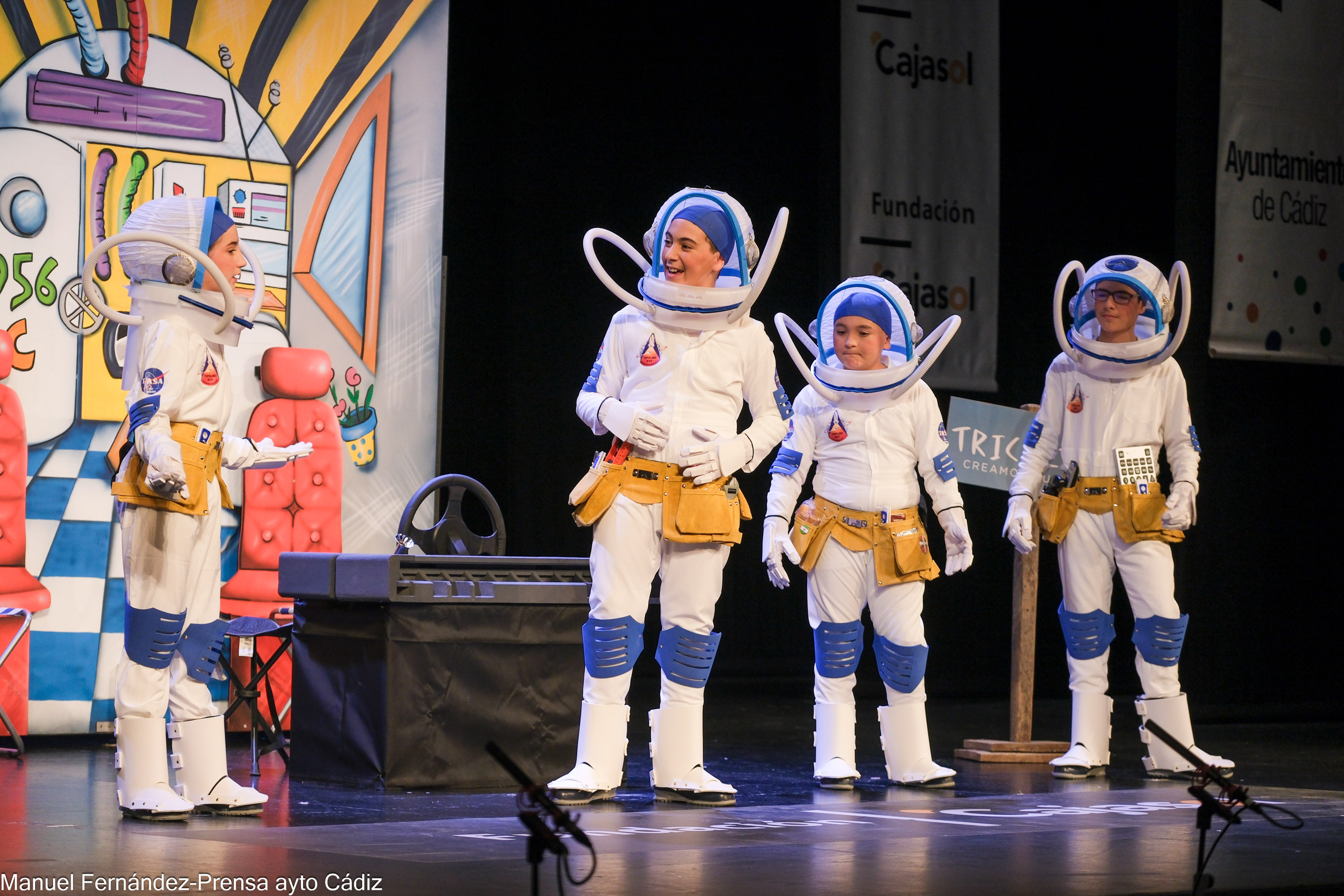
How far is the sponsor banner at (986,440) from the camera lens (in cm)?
623

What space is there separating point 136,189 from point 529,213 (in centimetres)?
216

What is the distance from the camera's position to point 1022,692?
240 inches

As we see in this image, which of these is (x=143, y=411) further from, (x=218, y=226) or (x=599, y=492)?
(x=599, y=492)

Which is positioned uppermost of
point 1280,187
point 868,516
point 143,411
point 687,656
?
point 1280,187

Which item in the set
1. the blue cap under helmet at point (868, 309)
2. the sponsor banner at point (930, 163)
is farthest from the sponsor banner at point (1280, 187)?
the blue cap under helmet at point (868, 309)

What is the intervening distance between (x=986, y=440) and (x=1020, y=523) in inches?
25.2

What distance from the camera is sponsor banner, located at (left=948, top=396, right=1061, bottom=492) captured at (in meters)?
6.23

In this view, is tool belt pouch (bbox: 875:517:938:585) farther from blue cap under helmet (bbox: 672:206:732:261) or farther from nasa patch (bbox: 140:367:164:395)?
nasa patch (bbox: 140:367:164:395)

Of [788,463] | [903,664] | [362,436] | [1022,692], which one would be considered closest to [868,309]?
[788,463]

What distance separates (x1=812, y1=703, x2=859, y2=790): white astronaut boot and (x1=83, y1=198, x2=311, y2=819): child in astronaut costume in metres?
1.79

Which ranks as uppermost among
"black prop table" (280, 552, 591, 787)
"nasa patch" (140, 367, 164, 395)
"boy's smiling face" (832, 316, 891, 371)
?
"boy's smiling face" (832, 316, 891, 371)

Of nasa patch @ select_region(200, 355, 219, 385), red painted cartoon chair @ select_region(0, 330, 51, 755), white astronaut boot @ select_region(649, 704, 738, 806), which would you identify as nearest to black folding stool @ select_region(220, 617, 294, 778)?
red painted cartoon chair @ select_region(0, 330, 51, 755)

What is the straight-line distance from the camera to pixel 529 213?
7738 mm

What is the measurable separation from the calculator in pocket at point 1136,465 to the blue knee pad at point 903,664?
3.61ft
